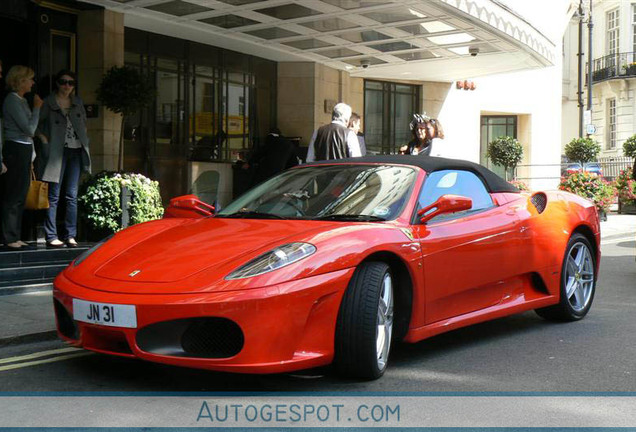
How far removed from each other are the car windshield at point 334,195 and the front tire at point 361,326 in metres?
0.54

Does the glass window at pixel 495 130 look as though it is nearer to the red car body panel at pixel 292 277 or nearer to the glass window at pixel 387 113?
the glass window at pixel 387 113

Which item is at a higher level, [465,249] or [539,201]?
[539,201]

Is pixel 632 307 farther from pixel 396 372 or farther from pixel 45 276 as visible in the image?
pixel 45 276

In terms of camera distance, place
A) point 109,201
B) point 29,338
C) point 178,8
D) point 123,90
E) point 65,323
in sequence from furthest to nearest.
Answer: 1. point 178,8
2. point 123,90
3. point 109,201
4. point 29,338
5. point 65,323

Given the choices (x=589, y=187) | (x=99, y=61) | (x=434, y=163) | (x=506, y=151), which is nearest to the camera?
(x=434, y=163)

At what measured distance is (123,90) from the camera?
1152 cm

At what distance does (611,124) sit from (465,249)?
150 feet

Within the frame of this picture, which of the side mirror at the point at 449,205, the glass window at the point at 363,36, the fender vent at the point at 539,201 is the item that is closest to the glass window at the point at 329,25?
the glass window at the point at 363,36

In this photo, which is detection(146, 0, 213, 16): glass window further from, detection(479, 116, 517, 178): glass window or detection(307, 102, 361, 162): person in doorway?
detection(479, 116, 517, 178): glass window

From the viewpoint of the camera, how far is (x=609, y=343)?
572cm

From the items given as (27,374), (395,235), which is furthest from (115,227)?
(395,235)

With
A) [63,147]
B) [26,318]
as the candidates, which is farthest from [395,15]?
[26,318]

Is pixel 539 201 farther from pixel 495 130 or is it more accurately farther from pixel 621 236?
pixel 495 130

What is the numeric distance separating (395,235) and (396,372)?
792 mm
